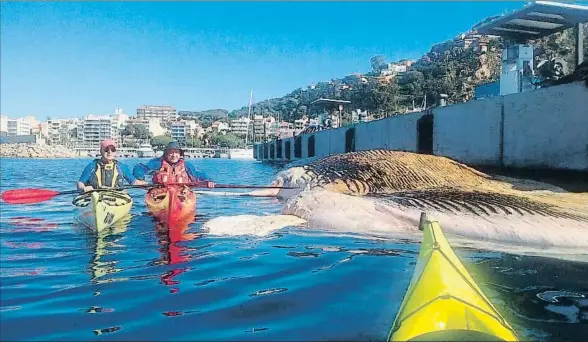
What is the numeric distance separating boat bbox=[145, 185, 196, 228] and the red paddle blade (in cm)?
160

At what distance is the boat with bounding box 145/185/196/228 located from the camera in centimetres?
806

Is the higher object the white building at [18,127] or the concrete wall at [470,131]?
the white building at [18,127]

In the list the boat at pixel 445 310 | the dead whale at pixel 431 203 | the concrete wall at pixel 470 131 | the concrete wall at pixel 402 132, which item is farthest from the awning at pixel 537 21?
the boat at pixel 445 310

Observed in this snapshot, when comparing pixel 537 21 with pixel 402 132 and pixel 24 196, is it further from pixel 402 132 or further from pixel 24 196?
pixel 24 196

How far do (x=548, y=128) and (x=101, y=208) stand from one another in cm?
807

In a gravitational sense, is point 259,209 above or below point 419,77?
below

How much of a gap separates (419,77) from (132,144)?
85.1m

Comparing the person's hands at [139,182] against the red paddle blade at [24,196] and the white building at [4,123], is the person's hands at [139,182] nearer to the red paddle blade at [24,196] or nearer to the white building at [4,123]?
the red paddle blade at [24,196]

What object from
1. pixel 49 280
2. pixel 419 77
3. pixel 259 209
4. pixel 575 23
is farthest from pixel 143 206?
pixel 419 77

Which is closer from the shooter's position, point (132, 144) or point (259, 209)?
point (259, 209)

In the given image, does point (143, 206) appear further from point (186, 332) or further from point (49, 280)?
point (186, 332)

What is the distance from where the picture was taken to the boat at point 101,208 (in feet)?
23.9

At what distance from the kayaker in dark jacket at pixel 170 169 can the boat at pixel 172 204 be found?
8.9 inches

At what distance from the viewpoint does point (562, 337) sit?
3152mm
